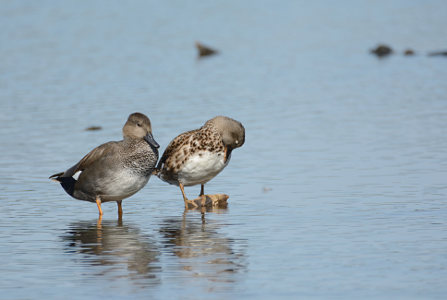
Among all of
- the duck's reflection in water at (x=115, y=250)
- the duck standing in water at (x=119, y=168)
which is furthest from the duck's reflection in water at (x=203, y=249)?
the duck standing in water at (x=119, y=168)

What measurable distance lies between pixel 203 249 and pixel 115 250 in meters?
0.98

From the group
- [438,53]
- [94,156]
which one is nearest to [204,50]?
[438,53]

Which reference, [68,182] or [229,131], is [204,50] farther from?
[68,182]

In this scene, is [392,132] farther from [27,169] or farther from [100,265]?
[100,265]

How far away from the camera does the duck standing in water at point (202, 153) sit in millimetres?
14047

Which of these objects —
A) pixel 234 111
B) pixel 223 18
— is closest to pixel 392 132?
pixel 234 111

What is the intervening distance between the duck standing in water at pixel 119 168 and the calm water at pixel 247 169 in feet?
1.36

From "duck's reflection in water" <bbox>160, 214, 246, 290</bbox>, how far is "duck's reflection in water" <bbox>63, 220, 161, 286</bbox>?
0.28 meters

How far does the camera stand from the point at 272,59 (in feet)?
110

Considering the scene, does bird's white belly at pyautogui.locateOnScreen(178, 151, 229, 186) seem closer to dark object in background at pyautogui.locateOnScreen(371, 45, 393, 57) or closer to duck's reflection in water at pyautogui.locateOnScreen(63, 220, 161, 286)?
duck's reflection in water at pyautogui.locateOnScreen(63, 220, 161, 286)

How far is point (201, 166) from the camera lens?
14.0 m

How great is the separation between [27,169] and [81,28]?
92.3ft

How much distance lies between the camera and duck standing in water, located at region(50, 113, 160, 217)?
12891 mm

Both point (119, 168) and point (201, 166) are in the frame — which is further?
point (201, 166)
